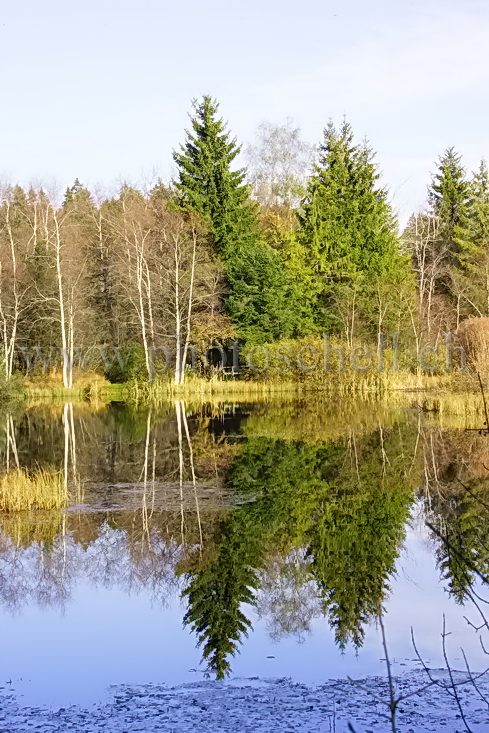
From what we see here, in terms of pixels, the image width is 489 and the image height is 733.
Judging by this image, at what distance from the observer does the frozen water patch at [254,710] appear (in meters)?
5.36

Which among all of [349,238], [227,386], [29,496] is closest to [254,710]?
[29,496]

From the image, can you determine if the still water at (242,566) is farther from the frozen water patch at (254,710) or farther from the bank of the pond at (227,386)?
the bank of the pond at (227,386)

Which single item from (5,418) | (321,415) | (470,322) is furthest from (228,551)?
(470,322)

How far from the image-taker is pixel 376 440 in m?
19.0

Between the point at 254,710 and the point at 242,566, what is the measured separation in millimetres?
3446

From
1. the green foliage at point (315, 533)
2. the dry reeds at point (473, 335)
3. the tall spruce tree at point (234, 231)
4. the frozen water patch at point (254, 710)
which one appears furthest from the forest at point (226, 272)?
the frozen water patch at point (254, 710)

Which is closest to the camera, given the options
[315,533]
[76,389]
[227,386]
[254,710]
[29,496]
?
[254,710]

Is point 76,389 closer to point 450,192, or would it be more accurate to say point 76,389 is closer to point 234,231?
point 234,231

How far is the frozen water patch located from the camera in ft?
17.6

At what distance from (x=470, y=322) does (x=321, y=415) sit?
7.95 metres

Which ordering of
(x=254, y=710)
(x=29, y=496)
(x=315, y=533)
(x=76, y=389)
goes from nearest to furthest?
(x=254, y=710), (x=315, y=533), (x=29, y=496), (x=76, y=389)

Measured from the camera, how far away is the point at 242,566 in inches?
358

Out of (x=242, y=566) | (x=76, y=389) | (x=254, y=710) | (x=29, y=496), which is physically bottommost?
(x=254, y=710)

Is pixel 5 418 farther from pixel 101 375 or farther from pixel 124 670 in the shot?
pixel 124 670
